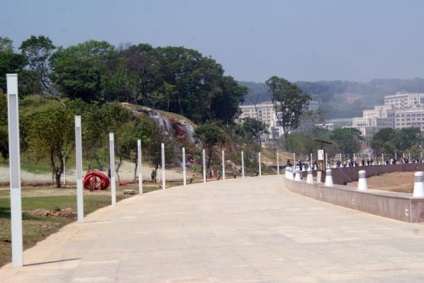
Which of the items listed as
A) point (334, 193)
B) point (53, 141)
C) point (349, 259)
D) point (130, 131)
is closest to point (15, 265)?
point (349, 259)

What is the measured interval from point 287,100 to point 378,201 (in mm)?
146934

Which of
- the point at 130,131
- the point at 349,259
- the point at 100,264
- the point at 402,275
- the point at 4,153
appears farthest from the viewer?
the point at 130,131

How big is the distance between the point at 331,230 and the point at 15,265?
24.0 ft

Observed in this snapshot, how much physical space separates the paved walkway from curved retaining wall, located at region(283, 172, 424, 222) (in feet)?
1.29

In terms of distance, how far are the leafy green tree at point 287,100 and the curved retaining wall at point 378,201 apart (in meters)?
134

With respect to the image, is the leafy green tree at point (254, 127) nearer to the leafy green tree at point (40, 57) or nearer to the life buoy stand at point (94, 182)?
the leafy green tree at point (40, 57)

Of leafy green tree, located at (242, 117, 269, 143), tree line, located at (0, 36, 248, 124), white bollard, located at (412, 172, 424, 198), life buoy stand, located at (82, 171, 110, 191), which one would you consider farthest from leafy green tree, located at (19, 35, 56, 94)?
white bollard, located at (412, 172, 424, 198)

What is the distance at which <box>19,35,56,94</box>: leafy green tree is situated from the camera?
126 metres

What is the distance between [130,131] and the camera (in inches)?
3127

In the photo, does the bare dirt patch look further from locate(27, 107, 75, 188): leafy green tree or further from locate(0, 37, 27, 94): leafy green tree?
locate(0, 37, 27, 94): leafy green tree

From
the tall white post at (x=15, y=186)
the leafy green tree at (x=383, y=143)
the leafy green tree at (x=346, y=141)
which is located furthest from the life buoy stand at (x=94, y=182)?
the leafy green tree at (x=383, y=143)

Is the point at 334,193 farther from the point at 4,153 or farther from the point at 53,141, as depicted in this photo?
the point at 53,141

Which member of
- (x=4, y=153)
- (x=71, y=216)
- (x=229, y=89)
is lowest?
(x=71, y=216)

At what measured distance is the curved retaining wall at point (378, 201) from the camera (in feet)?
65.1
